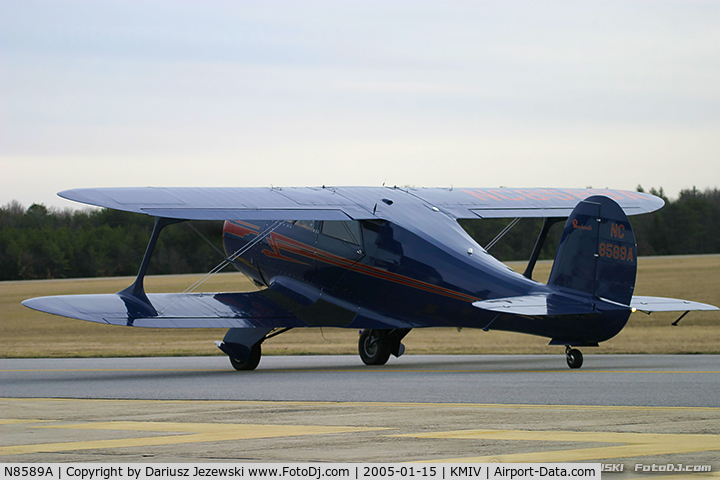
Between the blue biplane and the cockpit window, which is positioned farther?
the cockpit window

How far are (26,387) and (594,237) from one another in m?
9.31

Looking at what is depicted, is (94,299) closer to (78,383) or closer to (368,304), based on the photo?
(78,383)

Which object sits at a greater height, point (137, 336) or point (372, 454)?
point (372, 454)

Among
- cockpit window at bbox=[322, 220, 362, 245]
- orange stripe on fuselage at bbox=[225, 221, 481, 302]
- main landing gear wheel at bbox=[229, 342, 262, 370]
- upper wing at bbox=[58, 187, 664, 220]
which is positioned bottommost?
main landing gear wheel at bbox=[229, 342, 262, 370]

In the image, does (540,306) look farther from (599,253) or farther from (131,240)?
(131,240)

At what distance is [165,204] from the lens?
1727cm

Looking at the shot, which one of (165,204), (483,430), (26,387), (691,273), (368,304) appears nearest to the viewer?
(483,430)

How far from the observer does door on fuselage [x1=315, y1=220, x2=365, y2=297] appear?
18.7 metres

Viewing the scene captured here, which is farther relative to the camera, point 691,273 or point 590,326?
point 691,273

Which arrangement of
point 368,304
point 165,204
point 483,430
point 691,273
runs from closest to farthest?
1. point 483,430
2. point 165,204
3. point 368,304
4. point 691,273

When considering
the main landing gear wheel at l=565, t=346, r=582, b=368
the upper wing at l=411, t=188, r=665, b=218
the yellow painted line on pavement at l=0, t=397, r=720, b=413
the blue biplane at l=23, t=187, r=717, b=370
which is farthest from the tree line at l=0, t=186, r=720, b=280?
→ the yellow painted line on pavement at l=0, t=397, r=720, b=413

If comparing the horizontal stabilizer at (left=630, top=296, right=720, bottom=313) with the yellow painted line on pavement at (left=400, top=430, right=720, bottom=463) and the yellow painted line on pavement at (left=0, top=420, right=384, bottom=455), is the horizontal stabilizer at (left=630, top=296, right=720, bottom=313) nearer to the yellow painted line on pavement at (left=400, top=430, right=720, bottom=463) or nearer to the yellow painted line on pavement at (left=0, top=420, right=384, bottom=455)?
the yellow painted line on pavement at (left=400, top=430, right=720, bottom=463)

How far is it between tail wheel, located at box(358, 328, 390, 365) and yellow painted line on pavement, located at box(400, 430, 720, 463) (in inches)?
444

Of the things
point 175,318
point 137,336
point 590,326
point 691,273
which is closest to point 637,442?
point 590,326
